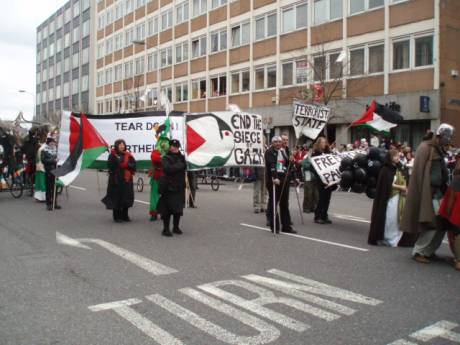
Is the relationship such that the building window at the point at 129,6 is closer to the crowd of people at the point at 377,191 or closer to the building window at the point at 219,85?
the building window at the point at 219,85

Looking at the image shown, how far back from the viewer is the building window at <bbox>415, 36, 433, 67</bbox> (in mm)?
24891

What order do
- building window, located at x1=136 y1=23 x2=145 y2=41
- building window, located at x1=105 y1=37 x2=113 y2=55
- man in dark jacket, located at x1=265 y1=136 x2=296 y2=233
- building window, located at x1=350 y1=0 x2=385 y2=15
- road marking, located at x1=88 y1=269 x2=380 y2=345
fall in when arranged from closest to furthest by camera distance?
road marking, located at x1=88 y1=269 x2=380 y2=345
man in dark jacket, located at x1=265 y1=136 x2=296 y2=233
building window, located at x1=350 y1=0 x2=385 y2=15
building window, located at x1=136 y1=23 x2=145 y2=41
building window, located at x1=105 y1=37 x2=113 y2=55

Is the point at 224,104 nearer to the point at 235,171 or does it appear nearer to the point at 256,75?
the point at 256,75

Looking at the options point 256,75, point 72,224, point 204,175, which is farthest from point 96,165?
point 256,75

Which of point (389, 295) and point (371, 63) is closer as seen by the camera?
point (389, 295)

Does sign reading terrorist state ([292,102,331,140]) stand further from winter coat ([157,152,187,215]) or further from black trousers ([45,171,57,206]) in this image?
black trousers ([45,171,57,206])

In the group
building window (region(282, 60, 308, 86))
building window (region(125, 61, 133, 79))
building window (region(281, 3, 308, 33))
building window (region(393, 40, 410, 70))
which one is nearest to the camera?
building window (region(393, 40, 410, 70))

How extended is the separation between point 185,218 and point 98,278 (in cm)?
530

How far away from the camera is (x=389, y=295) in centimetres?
550

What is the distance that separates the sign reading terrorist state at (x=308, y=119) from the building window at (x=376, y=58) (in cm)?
1774

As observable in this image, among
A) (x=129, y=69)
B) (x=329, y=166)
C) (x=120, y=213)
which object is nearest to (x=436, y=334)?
(x=329, y=166)

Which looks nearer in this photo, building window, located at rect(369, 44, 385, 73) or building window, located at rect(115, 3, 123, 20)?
building window, located at rect(369, 44, 385, 73)

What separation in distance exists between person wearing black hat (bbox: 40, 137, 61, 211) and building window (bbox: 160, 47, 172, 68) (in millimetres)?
34653

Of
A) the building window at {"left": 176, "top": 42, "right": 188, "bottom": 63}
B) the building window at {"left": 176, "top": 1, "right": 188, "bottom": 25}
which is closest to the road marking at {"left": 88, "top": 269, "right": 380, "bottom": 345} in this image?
the building window at {"left": 176, "top": 42, "right": 188, "bottom": 63}
